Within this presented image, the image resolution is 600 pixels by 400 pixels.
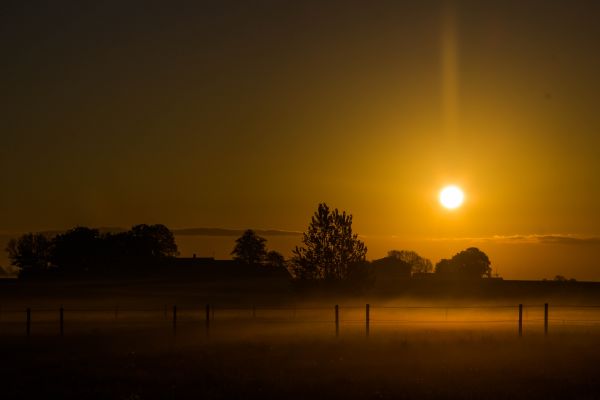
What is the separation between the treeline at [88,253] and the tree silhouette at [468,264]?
199 feet

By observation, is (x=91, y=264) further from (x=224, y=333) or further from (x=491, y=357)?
(x=491, y=357)

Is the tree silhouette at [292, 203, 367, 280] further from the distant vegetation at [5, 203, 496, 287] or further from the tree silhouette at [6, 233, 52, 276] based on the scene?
the tree silhouette at [6, 233, 52, 276]

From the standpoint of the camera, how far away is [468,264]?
149000mm

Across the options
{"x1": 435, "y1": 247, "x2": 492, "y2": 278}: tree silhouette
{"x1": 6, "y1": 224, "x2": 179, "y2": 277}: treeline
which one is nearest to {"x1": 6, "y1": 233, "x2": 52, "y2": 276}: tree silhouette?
{"x1": 6, "y1": 224, "x2": 179, "y2": 277}: treeline

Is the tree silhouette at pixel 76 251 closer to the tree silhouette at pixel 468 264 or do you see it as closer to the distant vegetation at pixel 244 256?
the distant vegetation at pixel 244 256

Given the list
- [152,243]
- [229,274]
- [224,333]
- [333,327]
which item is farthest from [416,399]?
[152,243]

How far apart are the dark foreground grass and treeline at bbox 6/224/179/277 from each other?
323 feet

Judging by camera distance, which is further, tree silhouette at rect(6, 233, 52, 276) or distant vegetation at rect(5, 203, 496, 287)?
tree silhouette at rect(6, 233, 52, 276)

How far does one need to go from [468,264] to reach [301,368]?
13359 centimetres

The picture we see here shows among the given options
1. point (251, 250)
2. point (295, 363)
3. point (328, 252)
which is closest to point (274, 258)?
point (251, 250)

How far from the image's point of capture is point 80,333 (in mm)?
33156

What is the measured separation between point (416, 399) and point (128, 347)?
44.7ft

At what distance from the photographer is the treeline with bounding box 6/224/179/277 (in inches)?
4899

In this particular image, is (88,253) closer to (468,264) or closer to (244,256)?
(244,256)
